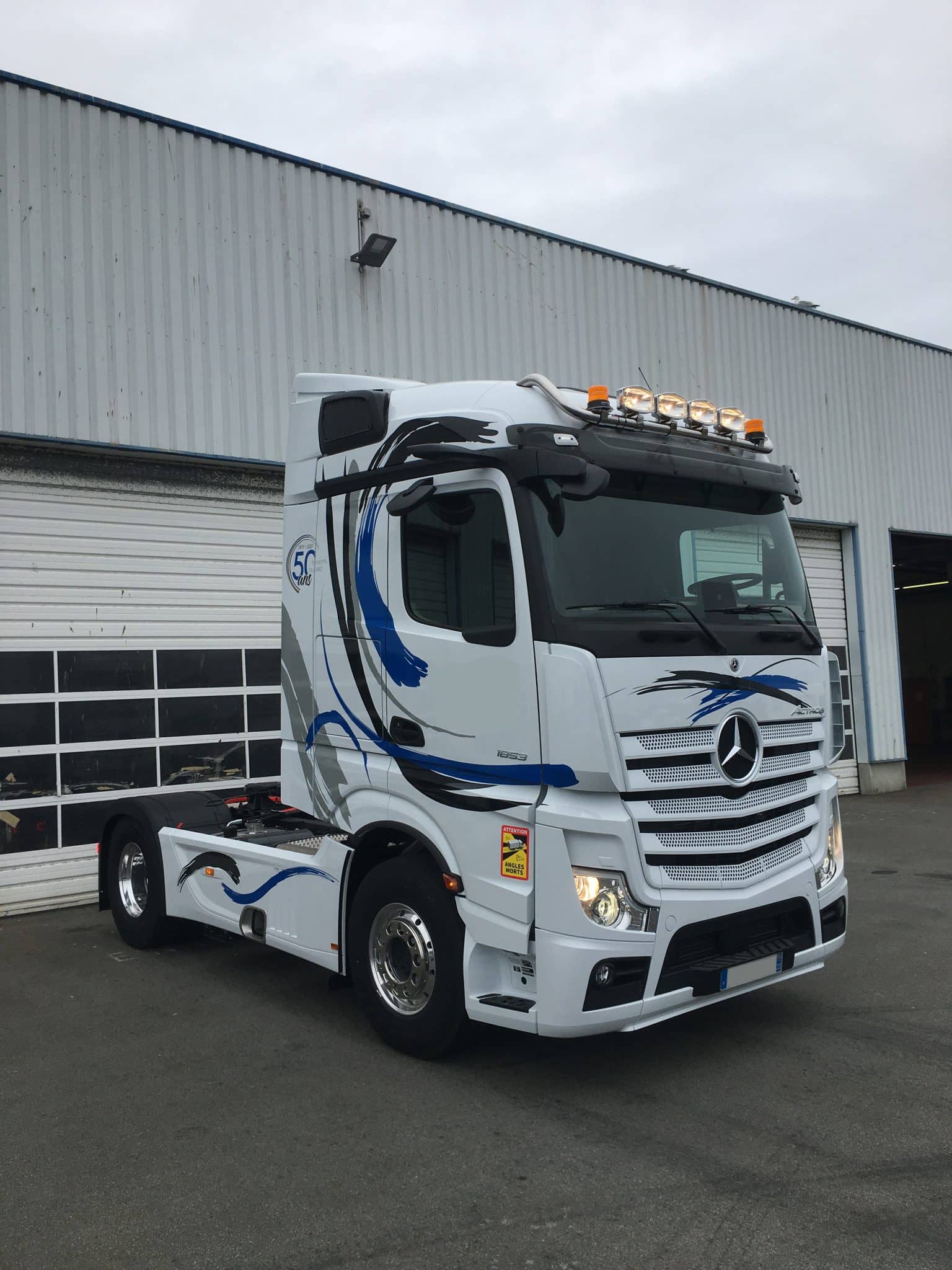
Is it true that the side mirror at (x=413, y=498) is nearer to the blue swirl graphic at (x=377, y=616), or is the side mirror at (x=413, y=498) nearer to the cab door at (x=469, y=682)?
the cab door at (x=469, y=682)

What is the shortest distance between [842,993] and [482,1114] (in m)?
2.57

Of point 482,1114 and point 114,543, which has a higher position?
point 114,543

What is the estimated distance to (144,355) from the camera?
31.1 ft

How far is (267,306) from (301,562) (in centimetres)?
514

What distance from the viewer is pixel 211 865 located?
669 centimetres

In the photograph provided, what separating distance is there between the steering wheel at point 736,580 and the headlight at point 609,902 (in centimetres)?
138

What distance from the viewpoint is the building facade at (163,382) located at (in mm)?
8867

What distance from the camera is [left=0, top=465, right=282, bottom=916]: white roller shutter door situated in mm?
8797

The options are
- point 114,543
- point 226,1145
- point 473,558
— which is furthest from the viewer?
point 114,543

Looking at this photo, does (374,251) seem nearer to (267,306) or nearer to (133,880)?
(267,306)

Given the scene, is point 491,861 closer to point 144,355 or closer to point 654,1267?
→ point 654,1267

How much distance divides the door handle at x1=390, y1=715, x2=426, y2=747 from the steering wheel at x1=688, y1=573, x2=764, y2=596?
1.45 meters

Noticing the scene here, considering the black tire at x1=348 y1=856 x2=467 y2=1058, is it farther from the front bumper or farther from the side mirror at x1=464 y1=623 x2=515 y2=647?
the side mirror at x1=464 y1=623 x2=515 y2=647

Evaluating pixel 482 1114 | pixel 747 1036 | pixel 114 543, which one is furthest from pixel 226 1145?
pixel 114 543
